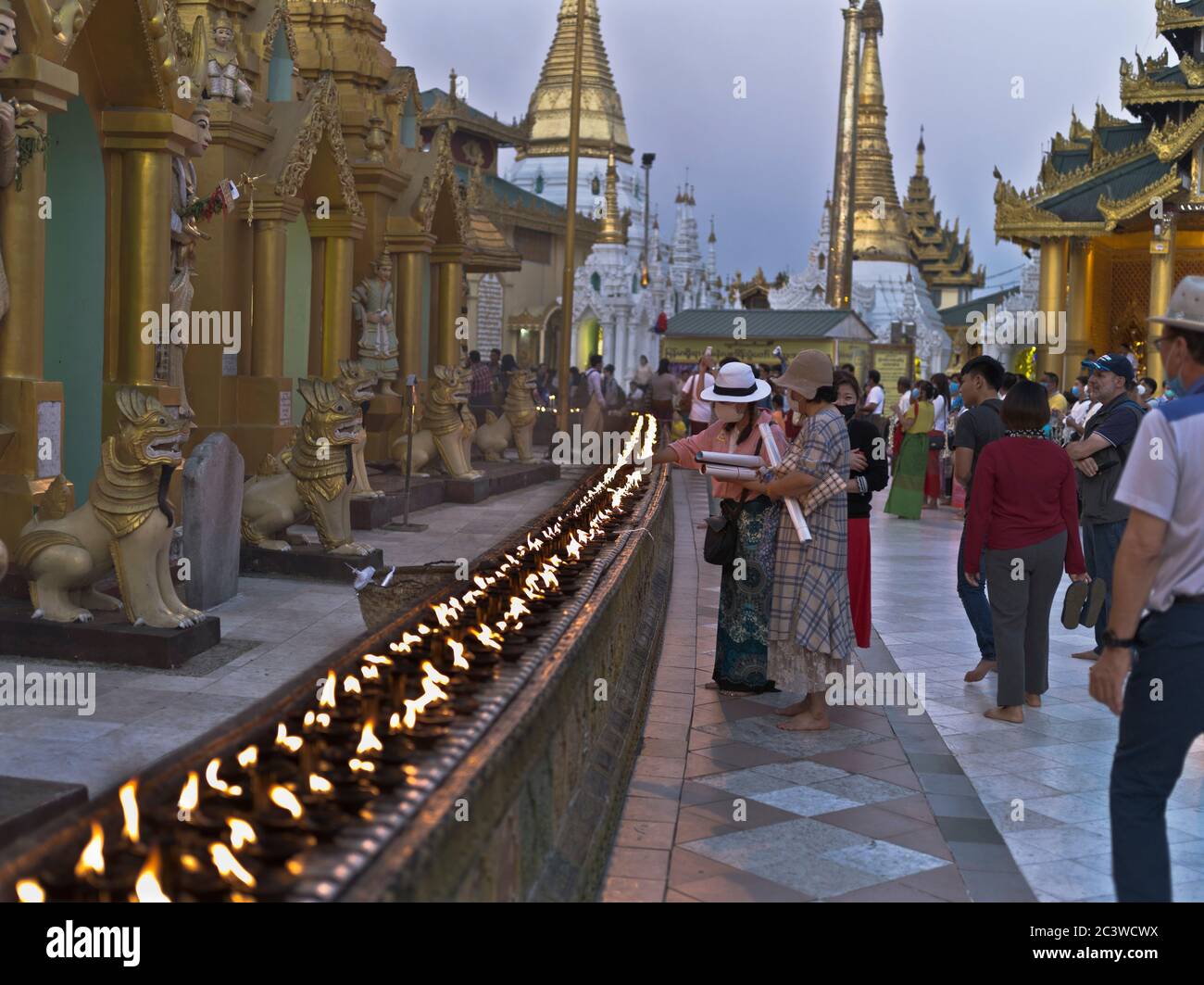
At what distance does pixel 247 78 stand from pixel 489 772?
12.8 m

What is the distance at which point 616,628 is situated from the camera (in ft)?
20.4

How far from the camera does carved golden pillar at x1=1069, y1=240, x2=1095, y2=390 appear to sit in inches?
1159

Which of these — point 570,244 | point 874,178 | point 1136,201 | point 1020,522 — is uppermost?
point 874,178

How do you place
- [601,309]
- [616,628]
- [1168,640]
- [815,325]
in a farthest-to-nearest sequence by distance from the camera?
[601,309] < [815,325] < [616,628] < [1168,640]

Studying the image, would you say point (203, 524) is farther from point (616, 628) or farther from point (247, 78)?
point (247, 78)

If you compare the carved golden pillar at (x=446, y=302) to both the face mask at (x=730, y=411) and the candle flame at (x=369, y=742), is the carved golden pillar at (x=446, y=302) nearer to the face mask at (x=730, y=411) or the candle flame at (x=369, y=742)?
the face mask at (x=730, y=411)

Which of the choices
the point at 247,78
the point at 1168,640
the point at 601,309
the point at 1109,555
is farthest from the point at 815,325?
the point at 1168,640

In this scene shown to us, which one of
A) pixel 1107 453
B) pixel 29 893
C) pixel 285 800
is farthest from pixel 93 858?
pixel 1107 453

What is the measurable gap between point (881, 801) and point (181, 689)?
3497 millimetres

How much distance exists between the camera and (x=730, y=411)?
24.1 ft

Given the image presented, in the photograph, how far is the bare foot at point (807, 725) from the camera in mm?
6785

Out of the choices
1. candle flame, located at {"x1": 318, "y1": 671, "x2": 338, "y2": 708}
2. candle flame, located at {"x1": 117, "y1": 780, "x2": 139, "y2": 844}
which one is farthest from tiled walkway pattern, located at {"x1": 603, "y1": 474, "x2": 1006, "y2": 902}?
candle flame, located at {"x1": 117, "y1": 780, "x2": 139, "y2": 844}

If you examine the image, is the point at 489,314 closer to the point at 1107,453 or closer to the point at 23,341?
the point at 23,341

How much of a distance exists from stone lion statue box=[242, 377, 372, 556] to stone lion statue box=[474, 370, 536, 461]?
31.4ft
